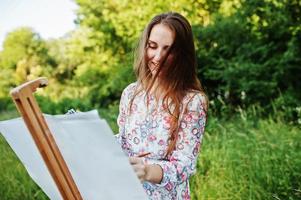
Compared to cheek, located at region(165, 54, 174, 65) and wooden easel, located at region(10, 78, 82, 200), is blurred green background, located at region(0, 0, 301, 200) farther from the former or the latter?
wooden easel, located at region(10, 78, 82, 200)

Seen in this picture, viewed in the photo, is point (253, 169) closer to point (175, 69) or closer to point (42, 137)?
point (175, 69)

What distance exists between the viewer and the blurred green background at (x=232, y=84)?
373 centimetres

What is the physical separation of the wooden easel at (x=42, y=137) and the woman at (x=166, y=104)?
1.48 feet

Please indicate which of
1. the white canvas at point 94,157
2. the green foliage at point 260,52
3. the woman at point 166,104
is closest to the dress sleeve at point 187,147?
the woman at point 166,104

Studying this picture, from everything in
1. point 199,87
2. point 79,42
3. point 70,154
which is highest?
point 70,154

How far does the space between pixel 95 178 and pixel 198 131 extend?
1.55ft

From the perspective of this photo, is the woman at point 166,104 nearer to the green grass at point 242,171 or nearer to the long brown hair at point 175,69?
the long brown hair at point 175,69

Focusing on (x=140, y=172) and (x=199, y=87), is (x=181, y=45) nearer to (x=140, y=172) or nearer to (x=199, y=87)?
(x=199, y=87)

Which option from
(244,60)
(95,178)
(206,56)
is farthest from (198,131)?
(206,56)

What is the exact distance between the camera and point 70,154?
111 cm

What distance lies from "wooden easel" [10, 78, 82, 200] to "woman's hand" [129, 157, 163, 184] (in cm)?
18

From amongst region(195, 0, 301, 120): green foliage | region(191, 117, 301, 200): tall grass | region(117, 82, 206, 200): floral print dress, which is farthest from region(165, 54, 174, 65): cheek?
region(195, 0, 301, 120): green foliage

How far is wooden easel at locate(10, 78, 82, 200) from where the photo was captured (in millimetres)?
1015

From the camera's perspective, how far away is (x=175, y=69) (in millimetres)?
1617
